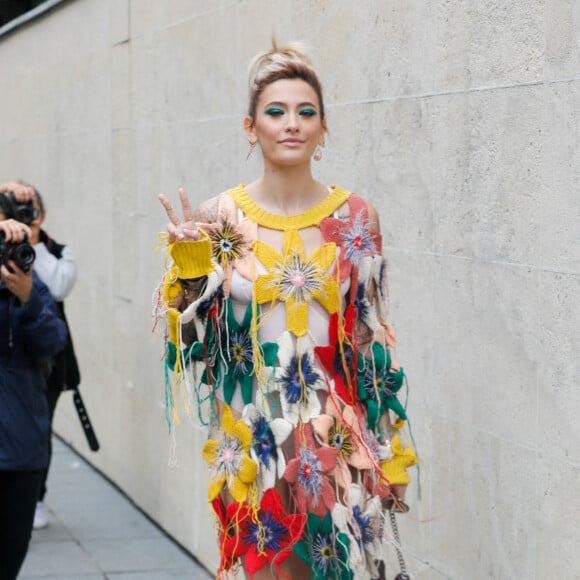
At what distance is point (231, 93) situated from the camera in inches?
243

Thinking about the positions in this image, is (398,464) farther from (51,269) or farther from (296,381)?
(51,269)

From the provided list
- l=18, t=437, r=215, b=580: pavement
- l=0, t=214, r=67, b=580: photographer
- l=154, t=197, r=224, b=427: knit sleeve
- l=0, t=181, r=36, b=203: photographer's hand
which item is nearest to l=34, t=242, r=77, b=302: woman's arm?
l=0, t=181, r=36, b=203: photographer's hand

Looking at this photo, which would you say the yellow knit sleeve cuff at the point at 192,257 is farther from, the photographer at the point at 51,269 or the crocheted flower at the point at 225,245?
the photographer at the point at 51,269

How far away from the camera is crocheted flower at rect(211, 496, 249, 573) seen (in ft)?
13.2

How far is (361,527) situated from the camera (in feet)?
13.2

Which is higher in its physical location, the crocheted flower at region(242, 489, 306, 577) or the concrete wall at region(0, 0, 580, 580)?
the concrete wall at region(0, 0, 580, 580)

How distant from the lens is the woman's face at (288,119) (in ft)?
13.0

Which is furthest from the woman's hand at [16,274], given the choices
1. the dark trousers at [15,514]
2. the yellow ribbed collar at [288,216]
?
the yellow ribbed collar at [288,216]

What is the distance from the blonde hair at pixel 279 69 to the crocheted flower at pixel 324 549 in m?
1.26

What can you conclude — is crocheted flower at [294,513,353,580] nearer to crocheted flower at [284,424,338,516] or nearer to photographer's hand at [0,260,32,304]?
crocheted flower at [284,424,338,516]

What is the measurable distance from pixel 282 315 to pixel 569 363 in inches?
34.6

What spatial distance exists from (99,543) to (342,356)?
11.3ft

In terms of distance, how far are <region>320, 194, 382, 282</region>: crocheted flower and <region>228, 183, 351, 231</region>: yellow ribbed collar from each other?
0.04m

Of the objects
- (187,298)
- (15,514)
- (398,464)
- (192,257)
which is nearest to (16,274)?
(15,514)
